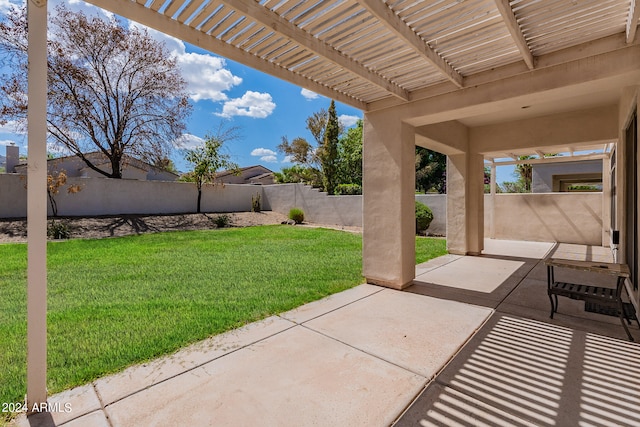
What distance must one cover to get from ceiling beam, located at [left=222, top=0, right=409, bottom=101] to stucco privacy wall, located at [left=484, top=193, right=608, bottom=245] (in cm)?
903

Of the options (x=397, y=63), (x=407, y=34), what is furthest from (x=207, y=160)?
(x=407, y=34)

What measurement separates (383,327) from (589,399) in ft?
5.86

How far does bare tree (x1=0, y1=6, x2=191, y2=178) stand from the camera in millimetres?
13133

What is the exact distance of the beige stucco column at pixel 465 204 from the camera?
7883 millimetres

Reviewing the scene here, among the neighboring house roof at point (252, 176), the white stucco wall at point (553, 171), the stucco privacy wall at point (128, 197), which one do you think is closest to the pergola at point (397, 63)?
the white stucco wall at point (553, 171)

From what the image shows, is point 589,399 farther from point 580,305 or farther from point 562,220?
point 562,220

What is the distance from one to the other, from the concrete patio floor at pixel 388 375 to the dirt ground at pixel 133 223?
11.8 m

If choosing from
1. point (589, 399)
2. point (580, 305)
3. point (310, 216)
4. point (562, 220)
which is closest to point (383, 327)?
point (589, 399)

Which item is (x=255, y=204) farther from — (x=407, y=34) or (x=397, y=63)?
(x=407, y=34)

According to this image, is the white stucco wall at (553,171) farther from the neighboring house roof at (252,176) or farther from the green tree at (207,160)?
the neighboring house roof at (252,176)

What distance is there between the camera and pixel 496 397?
222cm

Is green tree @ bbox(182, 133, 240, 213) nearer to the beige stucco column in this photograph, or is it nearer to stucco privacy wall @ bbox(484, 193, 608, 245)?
the beige stucco column

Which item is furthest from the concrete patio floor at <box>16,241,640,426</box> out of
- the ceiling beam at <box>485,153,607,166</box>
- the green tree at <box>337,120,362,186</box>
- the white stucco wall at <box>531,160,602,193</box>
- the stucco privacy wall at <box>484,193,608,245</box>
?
the green tree at <box>337,120,362,186</box>

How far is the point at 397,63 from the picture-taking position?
3766mm
